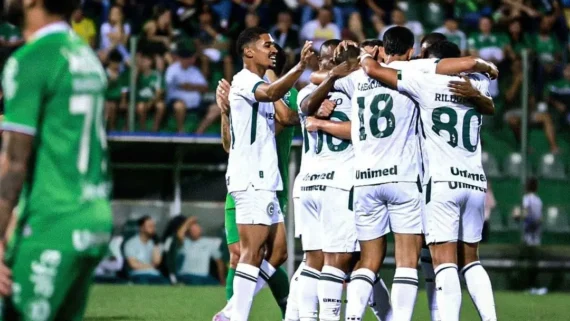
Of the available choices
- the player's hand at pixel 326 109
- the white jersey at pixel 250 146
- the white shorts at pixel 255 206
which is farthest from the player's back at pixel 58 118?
the player's hand at pixel 326 109

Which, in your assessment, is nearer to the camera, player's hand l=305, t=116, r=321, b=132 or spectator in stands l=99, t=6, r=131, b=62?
player's hand l=305, t=116, r=321, b=132

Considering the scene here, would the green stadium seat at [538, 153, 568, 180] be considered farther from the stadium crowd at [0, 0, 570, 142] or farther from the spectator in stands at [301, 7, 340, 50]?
the spectator in stands at [301, 7, 340, 50]

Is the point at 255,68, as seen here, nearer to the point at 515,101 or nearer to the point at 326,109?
the point at 326,109

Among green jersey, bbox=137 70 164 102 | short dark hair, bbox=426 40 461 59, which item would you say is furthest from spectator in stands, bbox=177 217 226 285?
short dark hair, bbox=426 40 461 59

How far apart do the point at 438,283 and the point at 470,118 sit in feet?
4.00

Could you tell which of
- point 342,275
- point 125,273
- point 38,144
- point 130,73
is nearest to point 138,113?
point 130,73

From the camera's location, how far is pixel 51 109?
3975 mm

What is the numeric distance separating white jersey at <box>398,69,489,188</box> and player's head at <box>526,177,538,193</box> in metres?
8.90

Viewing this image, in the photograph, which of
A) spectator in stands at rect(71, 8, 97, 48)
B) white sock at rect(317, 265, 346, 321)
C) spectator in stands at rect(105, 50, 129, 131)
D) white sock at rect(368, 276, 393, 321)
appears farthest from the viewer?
spectator in stands at rect(71, 8, 97, 48)

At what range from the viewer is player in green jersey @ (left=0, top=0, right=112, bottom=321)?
3.90m

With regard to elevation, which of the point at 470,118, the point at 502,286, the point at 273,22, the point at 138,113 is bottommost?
the point at 502,286

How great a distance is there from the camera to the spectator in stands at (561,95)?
56.1 feet

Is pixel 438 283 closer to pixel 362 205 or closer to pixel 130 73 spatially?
pixel 362 205

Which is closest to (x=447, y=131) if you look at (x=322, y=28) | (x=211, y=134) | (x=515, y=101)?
(x=211, y=134)
